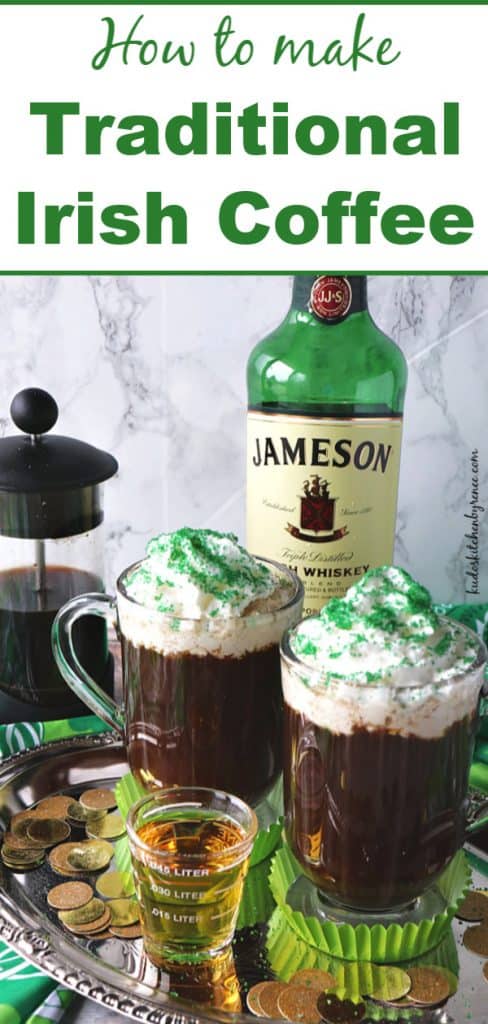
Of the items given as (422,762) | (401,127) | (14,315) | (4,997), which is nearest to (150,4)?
(401,127)

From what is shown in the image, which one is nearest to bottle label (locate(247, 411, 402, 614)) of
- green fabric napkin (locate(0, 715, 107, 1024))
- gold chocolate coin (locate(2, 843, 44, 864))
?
gold chocolate coin (locate(2, 843, 44, 864))

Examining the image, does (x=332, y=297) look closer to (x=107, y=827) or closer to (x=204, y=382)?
(x=204, y=382)

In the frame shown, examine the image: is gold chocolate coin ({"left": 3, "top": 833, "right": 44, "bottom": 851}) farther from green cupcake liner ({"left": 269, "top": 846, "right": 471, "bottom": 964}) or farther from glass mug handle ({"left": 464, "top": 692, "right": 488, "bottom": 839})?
glass mug handle ({"left": 464, "top": 692, "right": 488, "bottom": 839})

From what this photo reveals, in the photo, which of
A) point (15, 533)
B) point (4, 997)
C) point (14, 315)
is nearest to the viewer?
point (4, 997)

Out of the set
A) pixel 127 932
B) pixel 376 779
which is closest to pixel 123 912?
pixel 127 932

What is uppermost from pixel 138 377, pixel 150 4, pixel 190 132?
pixel 150 4

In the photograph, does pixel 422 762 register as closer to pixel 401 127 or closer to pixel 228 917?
pixel 228 917
